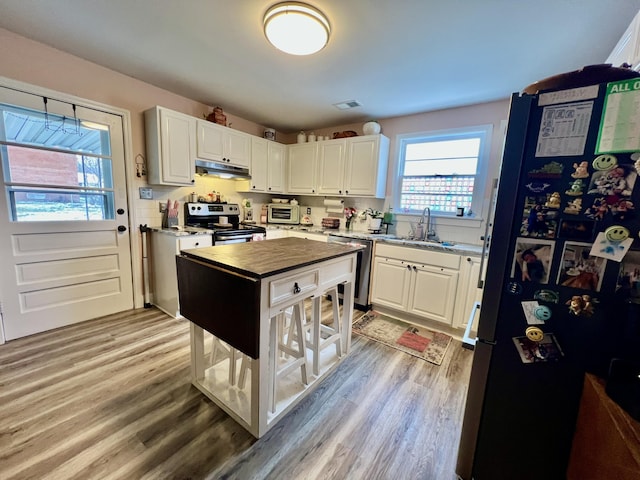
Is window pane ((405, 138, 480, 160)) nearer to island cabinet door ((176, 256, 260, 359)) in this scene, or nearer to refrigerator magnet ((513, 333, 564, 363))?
refrigerator magnet ((513, 333, 564, 363))

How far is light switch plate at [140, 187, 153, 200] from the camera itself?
2945 mm

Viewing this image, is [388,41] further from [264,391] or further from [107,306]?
[107,306]

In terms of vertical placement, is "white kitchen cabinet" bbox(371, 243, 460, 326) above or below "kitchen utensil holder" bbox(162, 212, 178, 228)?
below

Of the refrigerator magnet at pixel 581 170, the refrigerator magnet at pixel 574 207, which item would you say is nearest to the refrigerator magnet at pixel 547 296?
the refrigerator magnet at pixel 574 207

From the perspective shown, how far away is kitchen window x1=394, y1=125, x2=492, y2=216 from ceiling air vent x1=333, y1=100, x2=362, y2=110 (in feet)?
2.57

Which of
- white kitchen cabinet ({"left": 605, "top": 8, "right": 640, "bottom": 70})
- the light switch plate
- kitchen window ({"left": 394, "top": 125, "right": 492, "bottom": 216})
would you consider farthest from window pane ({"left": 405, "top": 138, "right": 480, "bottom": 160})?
the light switch plate

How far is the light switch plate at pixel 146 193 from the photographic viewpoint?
9.66 ft

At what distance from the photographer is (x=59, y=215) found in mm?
2473

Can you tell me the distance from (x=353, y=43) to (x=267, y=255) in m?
1.74

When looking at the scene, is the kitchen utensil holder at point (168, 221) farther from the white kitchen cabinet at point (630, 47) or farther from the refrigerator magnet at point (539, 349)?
the white kitchen cabinet at point (630, 47)

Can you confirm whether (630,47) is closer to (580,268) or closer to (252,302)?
(580,268)

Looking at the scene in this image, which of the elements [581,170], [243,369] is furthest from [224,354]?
[581,170]

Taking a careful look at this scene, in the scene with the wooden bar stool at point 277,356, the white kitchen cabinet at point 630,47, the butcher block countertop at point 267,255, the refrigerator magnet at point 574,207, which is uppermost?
the white kitchen cabinet at point 630,47

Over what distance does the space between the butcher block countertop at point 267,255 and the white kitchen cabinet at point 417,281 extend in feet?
3.40
